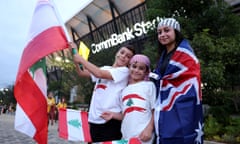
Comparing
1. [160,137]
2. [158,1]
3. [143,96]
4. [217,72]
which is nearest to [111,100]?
[143,96]

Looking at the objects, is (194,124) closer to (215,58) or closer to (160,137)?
(160,137)

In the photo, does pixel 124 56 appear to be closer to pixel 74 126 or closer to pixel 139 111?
pixel 139 111

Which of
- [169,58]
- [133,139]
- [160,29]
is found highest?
[160,29]

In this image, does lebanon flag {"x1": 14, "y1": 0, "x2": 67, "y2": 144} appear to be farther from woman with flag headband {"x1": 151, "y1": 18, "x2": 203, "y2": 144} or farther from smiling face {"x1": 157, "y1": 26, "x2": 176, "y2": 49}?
woman with flag headband {"x1": 151, "y1": 18, "x2": 203, "y2": 144}

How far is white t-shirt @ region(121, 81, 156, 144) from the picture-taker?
2465mm

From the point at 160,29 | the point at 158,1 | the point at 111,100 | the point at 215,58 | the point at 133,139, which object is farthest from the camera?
the point at 158,1

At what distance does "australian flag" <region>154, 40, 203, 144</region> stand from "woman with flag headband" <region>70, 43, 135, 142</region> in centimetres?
52

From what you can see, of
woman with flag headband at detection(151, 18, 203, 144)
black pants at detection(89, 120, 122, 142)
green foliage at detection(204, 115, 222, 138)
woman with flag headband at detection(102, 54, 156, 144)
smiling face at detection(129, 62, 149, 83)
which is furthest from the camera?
green foliage at detection(204, 115, 222, 138)

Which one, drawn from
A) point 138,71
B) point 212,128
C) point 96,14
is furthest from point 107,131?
point 96,14

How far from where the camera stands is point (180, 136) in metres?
2.16

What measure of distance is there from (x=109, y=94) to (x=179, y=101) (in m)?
0.77

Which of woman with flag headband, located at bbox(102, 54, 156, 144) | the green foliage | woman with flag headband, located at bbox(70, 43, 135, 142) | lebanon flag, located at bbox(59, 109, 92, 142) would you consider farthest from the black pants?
the green foliage

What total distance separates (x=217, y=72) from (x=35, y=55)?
232 inches

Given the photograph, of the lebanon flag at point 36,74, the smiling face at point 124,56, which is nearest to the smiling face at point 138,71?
the smiling face at point 124,56
